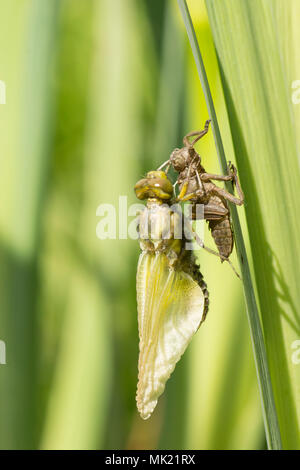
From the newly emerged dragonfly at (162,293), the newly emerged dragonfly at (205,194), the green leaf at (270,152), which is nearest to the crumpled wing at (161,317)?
the newly emerged dragonfly at (162,293)

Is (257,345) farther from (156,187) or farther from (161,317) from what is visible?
(156,187)

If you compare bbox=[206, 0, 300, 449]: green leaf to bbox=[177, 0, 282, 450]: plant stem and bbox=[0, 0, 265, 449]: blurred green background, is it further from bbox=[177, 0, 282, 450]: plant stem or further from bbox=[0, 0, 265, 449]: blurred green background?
bbox=[0, 0, 265, 449]: blurred green background

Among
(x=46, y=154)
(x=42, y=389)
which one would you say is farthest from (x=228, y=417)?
(x=46, y=154)

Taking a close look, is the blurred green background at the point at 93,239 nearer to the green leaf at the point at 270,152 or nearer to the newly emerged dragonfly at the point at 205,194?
the newly emerged dragonfly at the point at 205,194

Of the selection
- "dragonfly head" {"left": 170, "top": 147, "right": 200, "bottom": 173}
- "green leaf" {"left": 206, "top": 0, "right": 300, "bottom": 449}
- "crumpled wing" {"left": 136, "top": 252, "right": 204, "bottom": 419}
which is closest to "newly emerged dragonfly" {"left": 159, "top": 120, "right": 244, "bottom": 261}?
"dragonfly head" {"left": 170, "top": 147, "right": 200, "bottom": 173}

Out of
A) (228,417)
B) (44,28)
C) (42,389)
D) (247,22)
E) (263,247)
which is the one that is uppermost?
(44,28)

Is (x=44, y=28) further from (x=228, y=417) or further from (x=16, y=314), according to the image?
(x=228, y=417)
